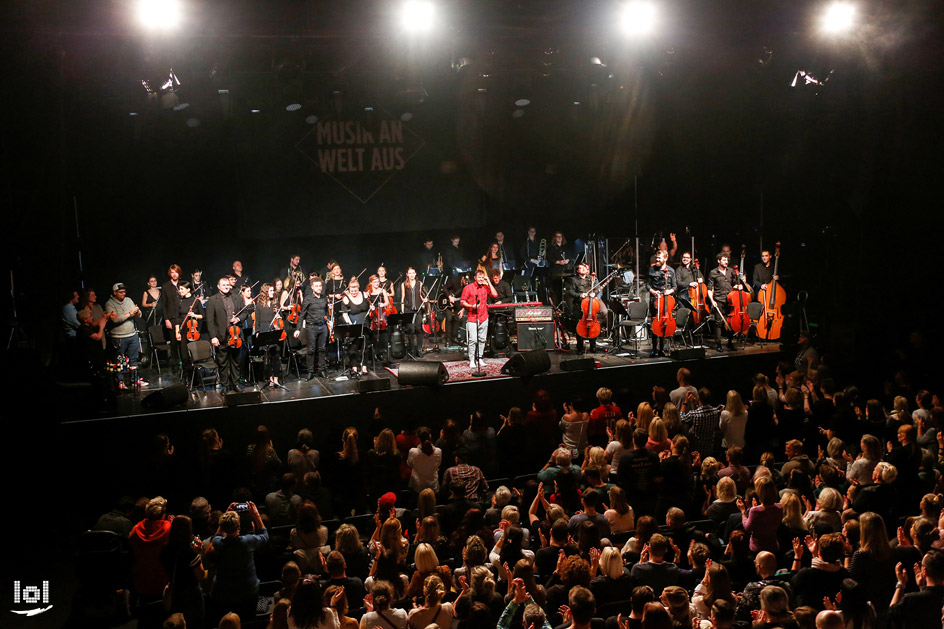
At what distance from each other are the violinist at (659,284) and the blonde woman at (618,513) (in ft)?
22.6

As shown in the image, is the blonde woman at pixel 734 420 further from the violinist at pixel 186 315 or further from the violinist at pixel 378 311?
the violinist at pixel 186 315

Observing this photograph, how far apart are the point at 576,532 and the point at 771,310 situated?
9.26 metres

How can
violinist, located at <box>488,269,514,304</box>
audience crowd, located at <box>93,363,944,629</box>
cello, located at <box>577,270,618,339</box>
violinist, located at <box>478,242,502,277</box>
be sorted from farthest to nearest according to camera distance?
violinist, located at <box>478,242,502,277</box>, violinist, located at <box>488,269,514,304</box>, cello, located at <box>577,270,618,339</box>, audience crowd, located at <box>93,363,944,629</box>

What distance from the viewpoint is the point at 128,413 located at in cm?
1037

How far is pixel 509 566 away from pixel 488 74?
809 centimetres

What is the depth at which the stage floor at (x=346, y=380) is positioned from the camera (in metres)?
10.8

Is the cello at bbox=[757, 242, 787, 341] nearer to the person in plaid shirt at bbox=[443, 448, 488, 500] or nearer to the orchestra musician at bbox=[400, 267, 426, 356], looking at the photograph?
the orchestra musician at bbox=[400, 267, 426, 356]

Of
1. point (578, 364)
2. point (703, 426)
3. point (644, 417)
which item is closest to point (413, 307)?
point (578, 364)

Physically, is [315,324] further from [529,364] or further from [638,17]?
[638,17]

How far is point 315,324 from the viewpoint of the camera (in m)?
12.5

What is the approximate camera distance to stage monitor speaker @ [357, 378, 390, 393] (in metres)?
11.2

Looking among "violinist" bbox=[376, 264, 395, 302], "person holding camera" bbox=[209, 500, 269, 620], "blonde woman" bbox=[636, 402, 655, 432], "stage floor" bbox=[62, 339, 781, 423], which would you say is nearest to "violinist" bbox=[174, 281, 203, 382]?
"stage floor" bbox=[62, 339, 781, 423]

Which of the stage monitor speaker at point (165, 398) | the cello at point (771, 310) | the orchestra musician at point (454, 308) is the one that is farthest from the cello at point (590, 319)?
the stage monitor speaker at point (165, 398)

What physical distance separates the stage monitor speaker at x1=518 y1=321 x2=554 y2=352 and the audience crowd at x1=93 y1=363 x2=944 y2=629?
14.8 ft
